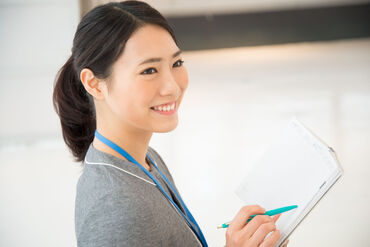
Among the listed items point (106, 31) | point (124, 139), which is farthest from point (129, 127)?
point (106, 31)

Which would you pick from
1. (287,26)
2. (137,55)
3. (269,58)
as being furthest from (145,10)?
(269,58)

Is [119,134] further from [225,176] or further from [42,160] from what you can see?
[225,176]

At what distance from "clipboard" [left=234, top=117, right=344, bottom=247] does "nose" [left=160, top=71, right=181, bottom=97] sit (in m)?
0.37

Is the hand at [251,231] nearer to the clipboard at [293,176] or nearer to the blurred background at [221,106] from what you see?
the clipboard at [293,176]

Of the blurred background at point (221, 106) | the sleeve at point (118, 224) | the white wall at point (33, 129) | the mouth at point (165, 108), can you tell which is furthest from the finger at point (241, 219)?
the white wall at point (33, 129)

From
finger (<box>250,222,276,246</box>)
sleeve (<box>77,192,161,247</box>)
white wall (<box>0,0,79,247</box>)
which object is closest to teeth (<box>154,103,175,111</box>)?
sleeve (<box>77,192,161,247</box>)

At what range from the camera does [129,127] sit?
2.91ft

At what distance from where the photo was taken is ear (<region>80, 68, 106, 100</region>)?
0.86m

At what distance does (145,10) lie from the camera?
86 centimetres

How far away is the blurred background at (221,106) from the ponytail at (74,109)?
1126mm

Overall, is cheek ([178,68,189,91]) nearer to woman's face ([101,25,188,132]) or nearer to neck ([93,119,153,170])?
woman's face ([101,25,188,132])

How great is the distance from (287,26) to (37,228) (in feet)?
12.4

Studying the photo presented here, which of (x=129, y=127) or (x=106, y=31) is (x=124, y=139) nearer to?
(x=129, y=127)

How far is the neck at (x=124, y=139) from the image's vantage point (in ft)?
2.91
